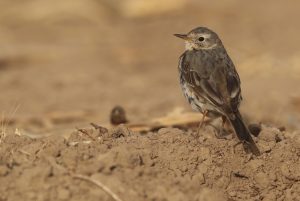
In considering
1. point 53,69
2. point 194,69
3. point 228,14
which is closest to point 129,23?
point 228,14

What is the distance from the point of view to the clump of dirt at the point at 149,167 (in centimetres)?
601

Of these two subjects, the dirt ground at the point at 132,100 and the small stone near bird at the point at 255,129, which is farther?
the small stone near bird at the point at 255,129

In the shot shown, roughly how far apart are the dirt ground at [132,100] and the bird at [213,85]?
273 millimetres

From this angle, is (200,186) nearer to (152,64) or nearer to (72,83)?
(72,83)

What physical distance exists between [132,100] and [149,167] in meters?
7.31

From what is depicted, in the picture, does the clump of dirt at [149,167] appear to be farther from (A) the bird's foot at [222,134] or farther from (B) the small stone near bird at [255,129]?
(B) the small stone near bird at [255,129]

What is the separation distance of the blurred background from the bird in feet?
6.34

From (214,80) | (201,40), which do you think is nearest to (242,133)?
(214,80)

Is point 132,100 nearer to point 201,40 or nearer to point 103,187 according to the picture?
point 201,40

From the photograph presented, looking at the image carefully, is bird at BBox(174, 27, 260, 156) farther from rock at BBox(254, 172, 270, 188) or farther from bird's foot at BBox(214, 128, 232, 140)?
rock at BBox(254, 172, 270, 188)

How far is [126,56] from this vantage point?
17.7 meters

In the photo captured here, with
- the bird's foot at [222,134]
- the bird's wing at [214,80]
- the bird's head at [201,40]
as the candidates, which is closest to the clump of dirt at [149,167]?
the bird's foot at [222,134]

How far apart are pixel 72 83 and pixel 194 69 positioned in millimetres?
7173

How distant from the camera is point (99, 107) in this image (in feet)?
42.9
